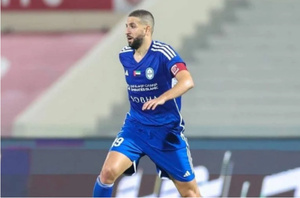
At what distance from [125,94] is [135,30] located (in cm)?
593

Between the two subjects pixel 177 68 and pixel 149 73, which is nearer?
pixel 177 68

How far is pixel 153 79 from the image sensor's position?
20.2 ft

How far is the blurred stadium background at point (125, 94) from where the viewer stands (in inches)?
310

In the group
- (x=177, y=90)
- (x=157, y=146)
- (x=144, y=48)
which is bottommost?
(x=157, y=146)

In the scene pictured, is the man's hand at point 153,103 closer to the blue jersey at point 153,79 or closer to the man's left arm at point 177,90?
the man's left arm at point 177,90

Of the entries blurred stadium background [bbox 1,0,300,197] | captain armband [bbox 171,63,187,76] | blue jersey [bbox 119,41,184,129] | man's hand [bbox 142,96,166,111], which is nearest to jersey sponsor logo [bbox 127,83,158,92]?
blue jersey [bbox 119,41,184,129]

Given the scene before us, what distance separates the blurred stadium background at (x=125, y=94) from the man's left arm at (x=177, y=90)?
207 cm

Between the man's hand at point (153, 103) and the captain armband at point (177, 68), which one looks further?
the captain armband at point (177, 68)

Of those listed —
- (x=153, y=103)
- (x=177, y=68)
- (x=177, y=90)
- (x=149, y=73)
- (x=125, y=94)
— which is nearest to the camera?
(x=153, y=103)

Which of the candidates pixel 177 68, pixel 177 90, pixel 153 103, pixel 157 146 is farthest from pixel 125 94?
pixel 153 103

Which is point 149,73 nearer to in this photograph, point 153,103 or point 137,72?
point 137,72

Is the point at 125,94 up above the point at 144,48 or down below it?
below

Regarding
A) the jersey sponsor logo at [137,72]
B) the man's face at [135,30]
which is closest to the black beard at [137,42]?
the man's face at [135,30]

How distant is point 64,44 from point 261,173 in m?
7.49
